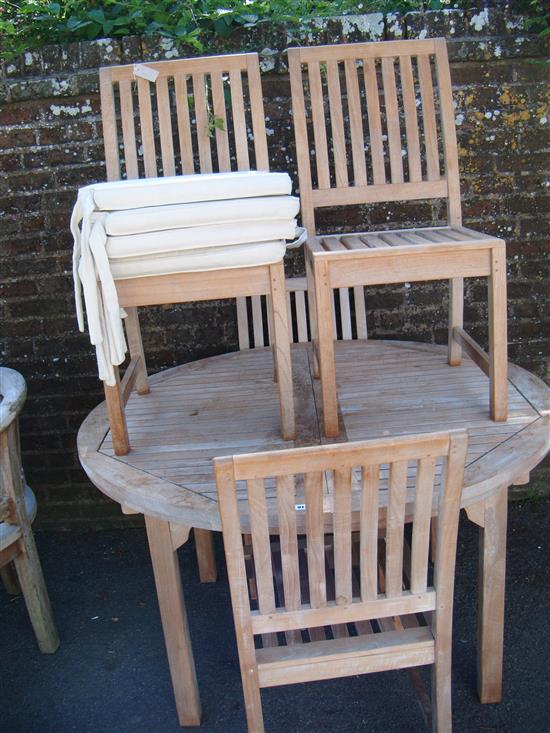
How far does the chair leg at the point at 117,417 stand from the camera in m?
1.90

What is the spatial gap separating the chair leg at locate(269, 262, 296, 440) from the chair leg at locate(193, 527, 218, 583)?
0.86 m

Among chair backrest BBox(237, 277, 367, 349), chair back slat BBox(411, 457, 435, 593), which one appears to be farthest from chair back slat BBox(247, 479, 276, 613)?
chair backrest BBox(237, 277, 367, 349)

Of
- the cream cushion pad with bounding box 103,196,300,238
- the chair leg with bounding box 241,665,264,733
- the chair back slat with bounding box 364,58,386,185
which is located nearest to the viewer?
the chair leg with bounding box 241,665,264,733

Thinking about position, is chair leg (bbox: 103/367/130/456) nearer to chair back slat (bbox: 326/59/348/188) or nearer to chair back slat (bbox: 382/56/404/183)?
chair back slat (bbox: 326/59/348/188)

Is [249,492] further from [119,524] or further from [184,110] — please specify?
[119,524]

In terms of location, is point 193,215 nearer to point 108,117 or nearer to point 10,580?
point 108,117

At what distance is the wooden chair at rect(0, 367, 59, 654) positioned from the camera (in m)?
2.17

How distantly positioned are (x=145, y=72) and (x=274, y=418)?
1.12 m

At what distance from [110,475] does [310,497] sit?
689 millimetres

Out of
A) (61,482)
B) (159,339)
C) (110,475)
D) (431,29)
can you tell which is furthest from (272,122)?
(61,482)

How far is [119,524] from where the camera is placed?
124 inches

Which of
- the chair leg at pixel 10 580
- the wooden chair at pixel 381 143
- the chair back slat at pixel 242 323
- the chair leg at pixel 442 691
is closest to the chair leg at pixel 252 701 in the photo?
the chair leg at pixel 442 691

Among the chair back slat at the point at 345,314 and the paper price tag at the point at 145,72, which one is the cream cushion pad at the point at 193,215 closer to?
the paper price tag at the point at 145,72

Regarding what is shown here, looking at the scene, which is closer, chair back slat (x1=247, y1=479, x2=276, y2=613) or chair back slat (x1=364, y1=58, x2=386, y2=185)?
chair back slat (x1=247, y1=479, x2=276, y2=613)
